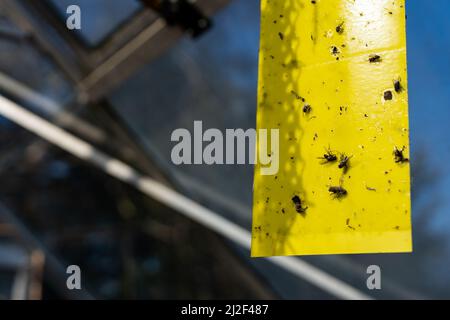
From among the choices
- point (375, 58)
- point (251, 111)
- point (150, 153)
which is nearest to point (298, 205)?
point (375, 58)

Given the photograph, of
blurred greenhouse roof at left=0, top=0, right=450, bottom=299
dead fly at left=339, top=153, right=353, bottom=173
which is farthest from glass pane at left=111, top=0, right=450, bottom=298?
dead fly at left=339, top=153, right=353, bottom=173

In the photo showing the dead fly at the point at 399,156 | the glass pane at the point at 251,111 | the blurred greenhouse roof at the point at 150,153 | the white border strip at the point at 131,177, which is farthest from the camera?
the white border strip at the point at 131,177

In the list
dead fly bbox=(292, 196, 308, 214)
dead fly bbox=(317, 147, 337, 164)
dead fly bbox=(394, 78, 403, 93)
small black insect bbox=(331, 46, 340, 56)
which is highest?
small black insect bbox=(331, 46, 340, 56)

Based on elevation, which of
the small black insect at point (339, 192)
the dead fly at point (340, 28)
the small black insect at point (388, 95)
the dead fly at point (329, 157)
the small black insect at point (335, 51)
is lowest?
the small black insect at point (339, 192)

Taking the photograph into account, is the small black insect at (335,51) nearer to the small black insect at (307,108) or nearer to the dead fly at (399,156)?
the small black insect at (307,108)

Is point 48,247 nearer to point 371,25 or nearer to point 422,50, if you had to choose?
point 422,50

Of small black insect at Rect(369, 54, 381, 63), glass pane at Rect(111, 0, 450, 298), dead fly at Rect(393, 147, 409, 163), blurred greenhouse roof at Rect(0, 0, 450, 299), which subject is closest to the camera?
dead fly at Rect(393, 147, 409, 163)

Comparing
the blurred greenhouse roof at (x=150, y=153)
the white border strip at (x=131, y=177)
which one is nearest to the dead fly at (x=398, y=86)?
the blurred greenhouse roof at (x=150, y=153)

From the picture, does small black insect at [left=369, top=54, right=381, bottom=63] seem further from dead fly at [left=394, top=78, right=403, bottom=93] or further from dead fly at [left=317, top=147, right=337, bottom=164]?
dead fly at [left=317, top=147, right=337, bottom=164]
